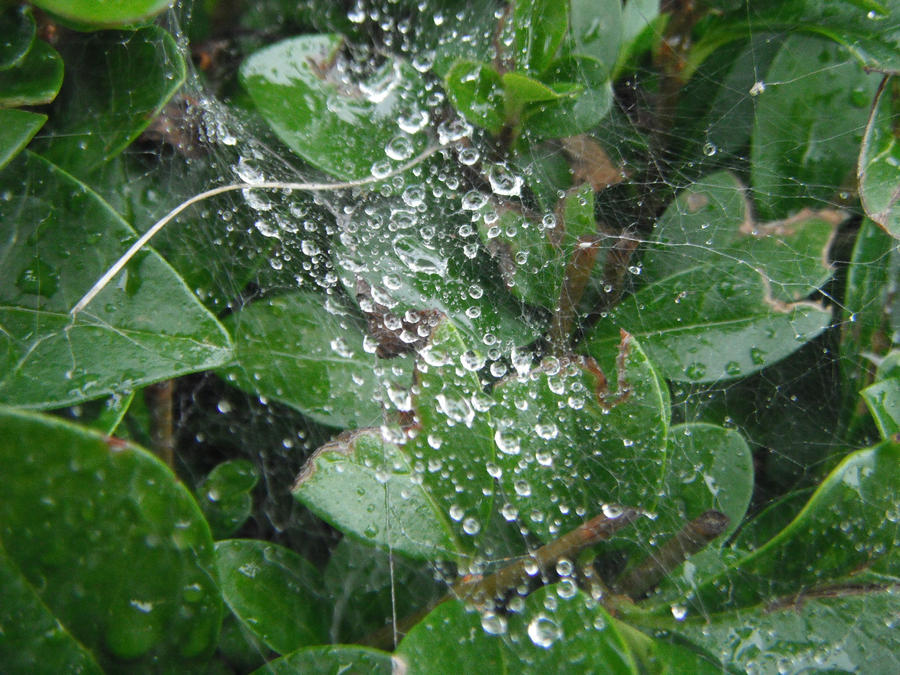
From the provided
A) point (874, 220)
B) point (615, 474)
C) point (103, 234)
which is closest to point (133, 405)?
point (103, 234)

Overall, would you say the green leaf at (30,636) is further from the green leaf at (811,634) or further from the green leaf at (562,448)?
the green leaf at (811,634)

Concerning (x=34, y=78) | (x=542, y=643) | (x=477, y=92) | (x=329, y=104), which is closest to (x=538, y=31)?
(x=477, y=92)

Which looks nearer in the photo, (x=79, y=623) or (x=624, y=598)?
(x=79, y=623)

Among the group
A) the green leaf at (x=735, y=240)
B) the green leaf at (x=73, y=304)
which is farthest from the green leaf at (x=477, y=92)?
the green leaf at (x=73, y=304)

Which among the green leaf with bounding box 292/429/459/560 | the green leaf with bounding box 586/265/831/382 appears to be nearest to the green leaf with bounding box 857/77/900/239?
the green leaf with bounding box 586/265/831/382

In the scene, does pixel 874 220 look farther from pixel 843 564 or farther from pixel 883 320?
pixel 843 564

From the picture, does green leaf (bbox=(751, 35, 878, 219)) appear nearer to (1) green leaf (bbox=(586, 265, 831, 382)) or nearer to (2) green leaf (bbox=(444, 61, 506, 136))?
(1) green leaf (bbox=(586, 265, 831, 382))
